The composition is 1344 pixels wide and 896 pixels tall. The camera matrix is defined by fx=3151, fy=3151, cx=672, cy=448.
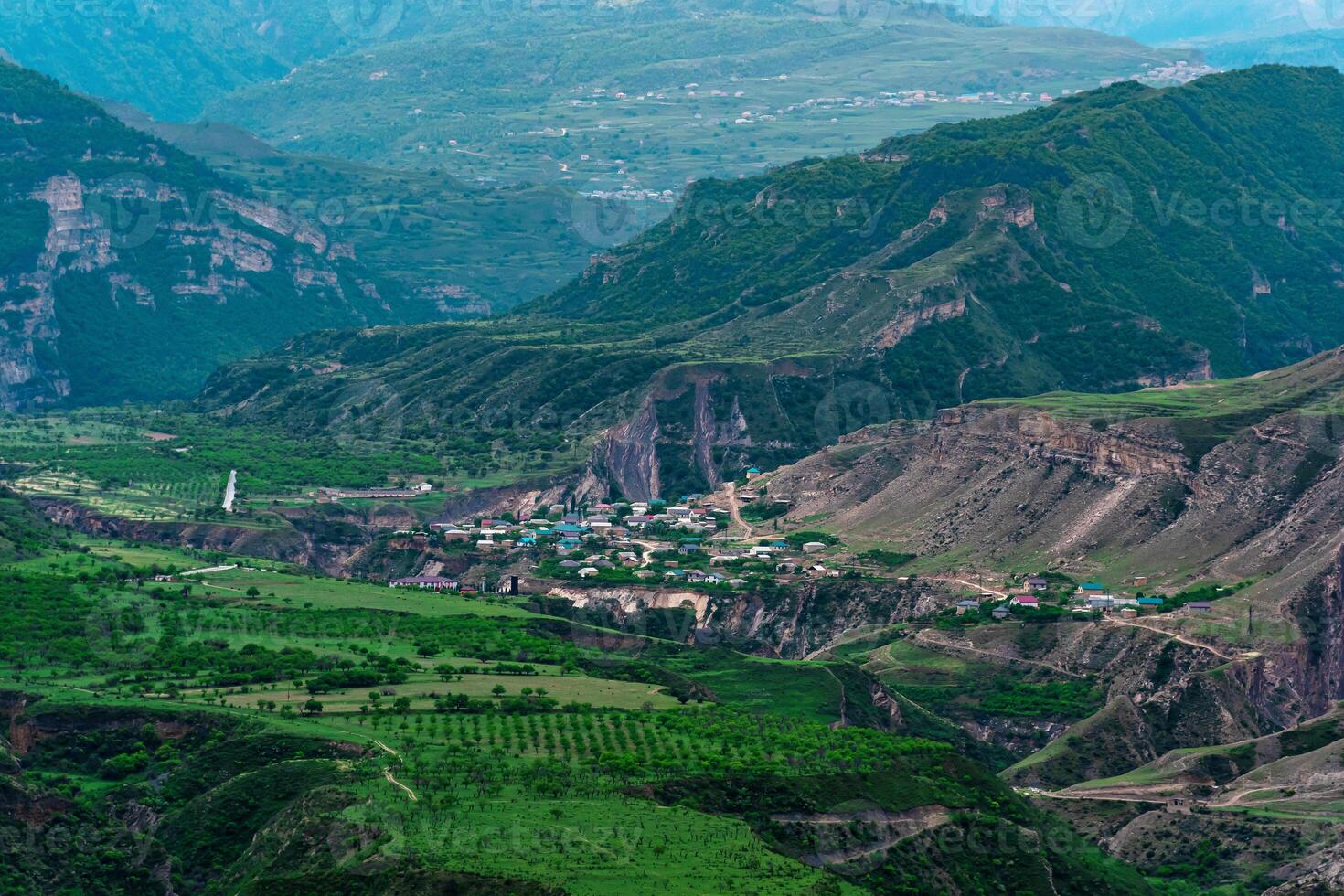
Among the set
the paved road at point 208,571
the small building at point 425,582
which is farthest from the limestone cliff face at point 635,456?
the paved road at point 208,571

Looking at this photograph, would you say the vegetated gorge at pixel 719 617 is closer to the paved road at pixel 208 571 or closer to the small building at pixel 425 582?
the paved road at pixel 208 571

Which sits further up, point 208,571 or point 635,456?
point 208,571

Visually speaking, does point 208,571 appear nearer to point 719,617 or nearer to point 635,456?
point 719,617

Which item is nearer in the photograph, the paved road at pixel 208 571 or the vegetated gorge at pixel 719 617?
the vegetated gorge at pixel 719 617

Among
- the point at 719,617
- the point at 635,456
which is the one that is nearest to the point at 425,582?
the point at 719,617

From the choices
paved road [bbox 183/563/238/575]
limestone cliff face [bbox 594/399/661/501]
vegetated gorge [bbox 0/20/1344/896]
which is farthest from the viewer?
limestone cliff face [bbox 594/399/661/501]

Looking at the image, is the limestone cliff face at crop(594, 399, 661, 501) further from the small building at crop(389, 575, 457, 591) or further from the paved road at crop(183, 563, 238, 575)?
the paved road at crop(183, 563, 238, 575)

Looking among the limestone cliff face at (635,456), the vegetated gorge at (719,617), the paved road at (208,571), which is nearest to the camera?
the vegetated gorge at (719,617)

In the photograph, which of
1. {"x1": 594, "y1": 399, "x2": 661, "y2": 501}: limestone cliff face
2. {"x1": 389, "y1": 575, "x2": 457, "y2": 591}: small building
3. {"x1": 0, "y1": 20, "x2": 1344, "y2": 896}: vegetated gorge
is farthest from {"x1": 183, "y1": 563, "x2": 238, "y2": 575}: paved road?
{"x1": 594, "y1": 399, "x2": 661, "y2": 501}: limestone cliff face
